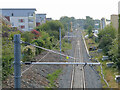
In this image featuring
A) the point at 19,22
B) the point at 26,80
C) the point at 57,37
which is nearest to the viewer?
the point at 26,80

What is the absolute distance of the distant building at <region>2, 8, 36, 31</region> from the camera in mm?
32594

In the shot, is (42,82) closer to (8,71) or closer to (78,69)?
(8,71)

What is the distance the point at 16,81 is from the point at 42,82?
18.0 ft

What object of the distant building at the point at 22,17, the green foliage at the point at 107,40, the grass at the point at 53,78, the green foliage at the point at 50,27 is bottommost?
the grass at the point at 53,78

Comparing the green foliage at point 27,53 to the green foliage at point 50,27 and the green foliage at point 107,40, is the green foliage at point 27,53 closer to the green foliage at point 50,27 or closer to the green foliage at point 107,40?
the green foliage at point 107,40

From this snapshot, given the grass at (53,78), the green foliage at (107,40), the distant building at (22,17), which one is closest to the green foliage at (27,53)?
the grass at (53,78)

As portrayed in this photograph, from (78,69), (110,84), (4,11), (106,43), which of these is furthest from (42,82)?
(4,11)

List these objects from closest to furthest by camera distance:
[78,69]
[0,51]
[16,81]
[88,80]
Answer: [16,81]
[0,51]
[88,80]
[78,69]

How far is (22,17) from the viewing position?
3284cm

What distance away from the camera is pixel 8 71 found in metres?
8.27

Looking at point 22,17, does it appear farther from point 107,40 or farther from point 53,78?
point 53,78

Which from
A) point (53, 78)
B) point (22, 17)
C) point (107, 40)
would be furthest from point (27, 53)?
point (22, 17)

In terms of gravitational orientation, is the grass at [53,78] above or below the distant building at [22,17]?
below

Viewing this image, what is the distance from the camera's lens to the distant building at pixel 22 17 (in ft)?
107
